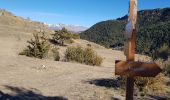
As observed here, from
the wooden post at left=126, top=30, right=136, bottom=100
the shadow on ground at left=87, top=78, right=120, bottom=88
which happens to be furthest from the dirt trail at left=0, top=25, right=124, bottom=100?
the wooden post at left=126, top=30, right=136, bottom=100

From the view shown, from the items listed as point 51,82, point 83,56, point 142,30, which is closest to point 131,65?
point 51,82

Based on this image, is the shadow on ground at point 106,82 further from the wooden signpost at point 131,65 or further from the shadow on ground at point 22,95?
the wooden signpost at point 131,65

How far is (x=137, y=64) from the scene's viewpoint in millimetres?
7070

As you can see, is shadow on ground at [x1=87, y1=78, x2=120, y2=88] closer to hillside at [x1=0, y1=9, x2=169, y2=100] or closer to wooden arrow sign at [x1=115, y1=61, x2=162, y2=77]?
hillside at [x1=0, y1=9, x2=169, y2=100]

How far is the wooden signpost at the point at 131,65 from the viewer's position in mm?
7043

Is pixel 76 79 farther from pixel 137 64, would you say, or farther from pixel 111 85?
pixel 137 64

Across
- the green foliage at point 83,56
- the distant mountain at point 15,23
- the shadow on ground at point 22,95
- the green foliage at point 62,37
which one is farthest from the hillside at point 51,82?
the distant mountain at point 15,23

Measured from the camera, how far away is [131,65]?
280 inches

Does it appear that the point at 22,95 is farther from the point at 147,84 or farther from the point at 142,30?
the point at 142,30

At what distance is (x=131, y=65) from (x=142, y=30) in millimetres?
86409

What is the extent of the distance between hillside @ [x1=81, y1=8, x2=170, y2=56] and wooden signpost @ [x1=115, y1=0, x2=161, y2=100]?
74.3 metres

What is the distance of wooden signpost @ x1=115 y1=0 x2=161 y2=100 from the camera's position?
23.1 ft

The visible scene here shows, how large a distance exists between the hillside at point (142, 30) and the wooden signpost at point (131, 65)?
74271mm

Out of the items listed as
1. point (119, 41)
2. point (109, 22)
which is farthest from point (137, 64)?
point (109, 22)
